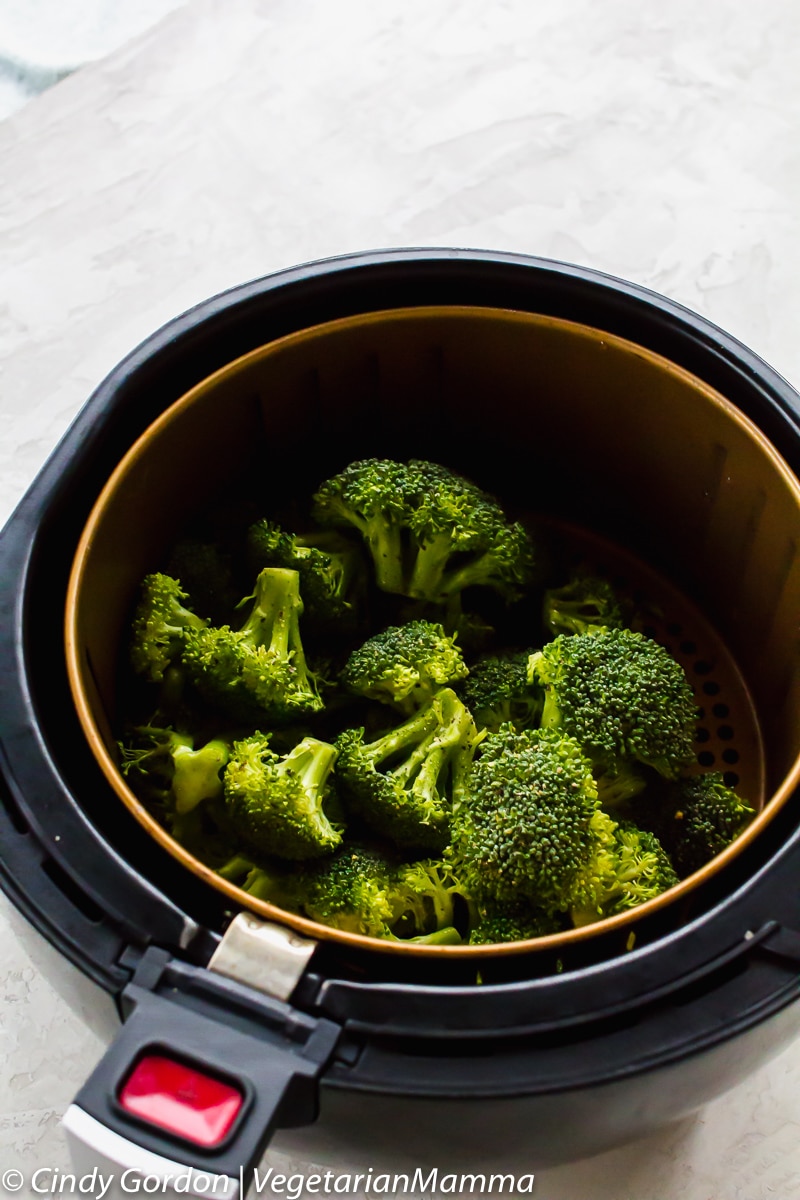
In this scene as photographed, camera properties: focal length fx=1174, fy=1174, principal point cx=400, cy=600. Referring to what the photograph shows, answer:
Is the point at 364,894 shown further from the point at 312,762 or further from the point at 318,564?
the point at 318,564

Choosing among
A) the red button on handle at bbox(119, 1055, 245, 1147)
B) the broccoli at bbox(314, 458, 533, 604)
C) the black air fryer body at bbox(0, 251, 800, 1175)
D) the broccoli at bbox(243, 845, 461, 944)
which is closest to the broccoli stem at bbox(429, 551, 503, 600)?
the broccoli at bbox(314, 458, 533, 604)

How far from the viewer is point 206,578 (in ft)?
4.12

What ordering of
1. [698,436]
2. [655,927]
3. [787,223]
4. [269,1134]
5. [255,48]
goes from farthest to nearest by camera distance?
[255,48] → [787,223] → [698,436] → [655,927] → [269,1134]

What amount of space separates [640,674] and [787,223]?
0.95m

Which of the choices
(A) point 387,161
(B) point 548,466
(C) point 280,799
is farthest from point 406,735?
(A) point 387,161

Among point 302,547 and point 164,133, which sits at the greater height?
point 164,133

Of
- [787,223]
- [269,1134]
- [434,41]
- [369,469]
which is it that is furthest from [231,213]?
[269,1134]

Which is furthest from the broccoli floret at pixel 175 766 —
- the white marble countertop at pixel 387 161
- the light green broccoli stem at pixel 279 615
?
the white marble countertop at pixel 387 161

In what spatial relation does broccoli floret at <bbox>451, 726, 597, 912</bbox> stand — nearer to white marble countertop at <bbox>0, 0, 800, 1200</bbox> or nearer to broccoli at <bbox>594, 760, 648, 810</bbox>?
broccoli at <bbox>594, 760, 648, 810</bbox>

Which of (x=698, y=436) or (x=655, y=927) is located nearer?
(x=655, y=927)

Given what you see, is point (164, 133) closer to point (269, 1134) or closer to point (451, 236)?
point (451, 236)

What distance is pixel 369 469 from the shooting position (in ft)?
4.13

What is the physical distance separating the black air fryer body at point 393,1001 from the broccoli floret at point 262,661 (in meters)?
0.17

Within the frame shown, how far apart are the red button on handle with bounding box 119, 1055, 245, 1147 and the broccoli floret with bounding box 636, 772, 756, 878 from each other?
57 cm
